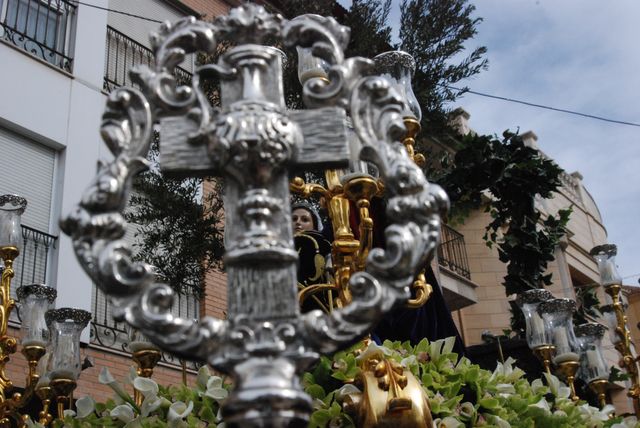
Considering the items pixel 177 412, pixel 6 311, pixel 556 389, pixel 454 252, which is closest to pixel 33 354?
pixel 6 311

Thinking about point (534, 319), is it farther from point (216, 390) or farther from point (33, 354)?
point (33, 354)

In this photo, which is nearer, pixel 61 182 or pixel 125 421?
pixel 125 421

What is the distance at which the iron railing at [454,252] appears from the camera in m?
16.4

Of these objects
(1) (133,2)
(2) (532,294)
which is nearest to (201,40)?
(2) (532,294)

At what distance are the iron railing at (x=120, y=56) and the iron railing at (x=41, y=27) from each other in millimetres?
652

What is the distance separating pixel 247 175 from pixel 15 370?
7778 mm

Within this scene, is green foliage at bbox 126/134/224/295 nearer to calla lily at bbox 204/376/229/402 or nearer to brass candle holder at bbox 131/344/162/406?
brass candle holder at bbox 131/344/162/406

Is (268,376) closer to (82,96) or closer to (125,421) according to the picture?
(125,421)

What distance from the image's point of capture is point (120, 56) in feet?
39.4

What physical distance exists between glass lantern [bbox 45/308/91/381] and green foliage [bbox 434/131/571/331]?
118 inches

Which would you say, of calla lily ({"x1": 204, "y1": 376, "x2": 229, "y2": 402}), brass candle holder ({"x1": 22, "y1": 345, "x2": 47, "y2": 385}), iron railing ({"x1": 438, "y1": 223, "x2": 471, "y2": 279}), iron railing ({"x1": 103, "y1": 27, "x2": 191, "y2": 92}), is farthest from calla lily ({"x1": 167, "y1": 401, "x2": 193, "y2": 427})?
iron railing ({"x1": 438, "y1": 223, "x2": 471, "y2": 279})

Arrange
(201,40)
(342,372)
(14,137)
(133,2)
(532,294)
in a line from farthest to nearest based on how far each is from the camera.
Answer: (133,2) < (14,137) < (532,294) < (342,372) < (201,40)

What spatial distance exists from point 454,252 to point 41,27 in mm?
9279

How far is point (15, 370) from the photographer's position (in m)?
8.77
